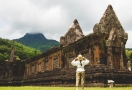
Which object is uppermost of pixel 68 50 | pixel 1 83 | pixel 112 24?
pixel 112 24

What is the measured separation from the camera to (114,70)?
21188 mm

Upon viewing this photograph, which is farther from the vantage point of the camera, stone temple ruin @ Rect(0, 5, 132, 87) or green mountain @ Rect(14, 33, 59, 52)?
green mountain @ Rect(14, 33, 59, 52)

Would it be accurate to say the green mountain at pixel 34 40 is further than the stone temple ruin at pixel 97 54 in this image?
Yes

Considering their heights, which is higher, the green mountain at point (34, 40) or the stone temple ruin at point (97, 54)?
the green mountain at point (34, 40)

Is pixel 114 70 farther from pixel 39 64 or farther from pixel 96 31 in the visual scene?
pixel 39 64

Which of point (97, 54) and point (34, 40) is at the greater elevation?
point (34, 40)

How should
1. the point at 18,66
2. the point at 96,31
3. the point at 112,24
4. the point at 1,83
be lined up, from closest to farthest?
the point at 96,31
the point at 112,24
the point at 1,83
the point at 18,66

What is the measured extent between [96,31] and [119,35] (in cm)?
324

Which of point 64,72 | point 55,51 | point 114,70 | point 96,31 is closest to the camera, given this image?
point 114,70

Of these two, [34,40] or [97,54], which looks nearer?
[97,54]

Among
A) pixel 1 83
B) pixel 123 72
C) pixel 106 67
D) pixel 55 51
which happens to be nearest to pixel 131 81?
pixel 123 72

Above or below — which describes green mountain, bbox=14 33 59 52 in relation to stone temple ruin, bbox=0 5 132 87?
above

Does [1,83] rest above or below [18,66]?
below

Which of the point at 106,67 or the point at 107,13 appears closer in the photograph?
the point at 106,67
